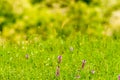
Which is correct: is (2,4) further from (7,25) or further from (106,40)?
(106,40)

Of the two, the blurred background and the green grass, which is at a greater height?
the green grass

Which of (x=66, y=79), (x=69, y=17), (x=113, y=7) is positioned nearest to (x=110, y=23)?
(x=113, y=7)

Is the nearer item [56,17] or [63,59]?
[63,59]

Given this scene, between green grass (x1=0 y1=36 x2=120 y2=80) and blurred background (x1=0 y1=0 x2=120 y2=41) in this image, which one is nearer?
green grass (x1=0 y1=36 x2=120 y2=80)

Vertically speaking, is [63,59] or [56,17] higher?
[63,59]
